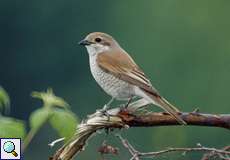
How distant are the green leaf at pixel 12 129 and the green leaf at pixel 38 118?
55 mm

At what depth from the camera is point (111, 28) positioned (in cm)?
2722

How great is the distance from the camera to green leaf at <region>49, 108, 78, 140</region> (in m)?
2.03

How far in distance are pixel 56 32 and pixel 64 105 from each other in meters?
26.7

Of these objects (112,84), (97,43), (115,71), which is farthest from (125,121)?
(97,43)

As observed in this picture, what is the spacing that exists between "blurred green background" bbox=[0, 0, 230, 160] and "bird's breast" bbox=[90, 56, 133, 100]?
16177mm

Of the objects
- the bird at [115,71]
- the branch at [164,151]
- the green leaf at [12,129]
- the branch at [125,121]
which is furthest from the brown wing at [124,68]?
the green leaf at [12,129]

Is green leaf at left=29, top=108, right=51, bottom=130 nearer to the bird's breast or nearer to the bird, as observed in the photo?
the bird

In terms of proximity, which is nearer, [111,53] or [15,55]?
[111,53]

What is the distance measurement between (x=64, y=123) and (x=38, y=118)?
6 centimetres

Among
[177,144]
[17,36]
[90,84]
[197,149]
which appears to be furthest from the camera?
[17,36]

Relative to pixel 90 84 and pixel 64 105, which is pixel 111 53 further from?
pixel 90 84

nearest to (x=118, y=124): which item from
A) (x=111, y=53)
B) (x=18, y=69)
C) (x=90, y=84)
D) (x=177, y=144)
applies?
(x=177, y=144)

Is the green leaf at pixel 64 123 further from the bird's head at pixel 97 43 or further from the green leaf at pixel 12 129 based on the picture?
the bird's head at pixel 97 43

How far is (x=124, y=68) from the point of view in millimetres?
3721
